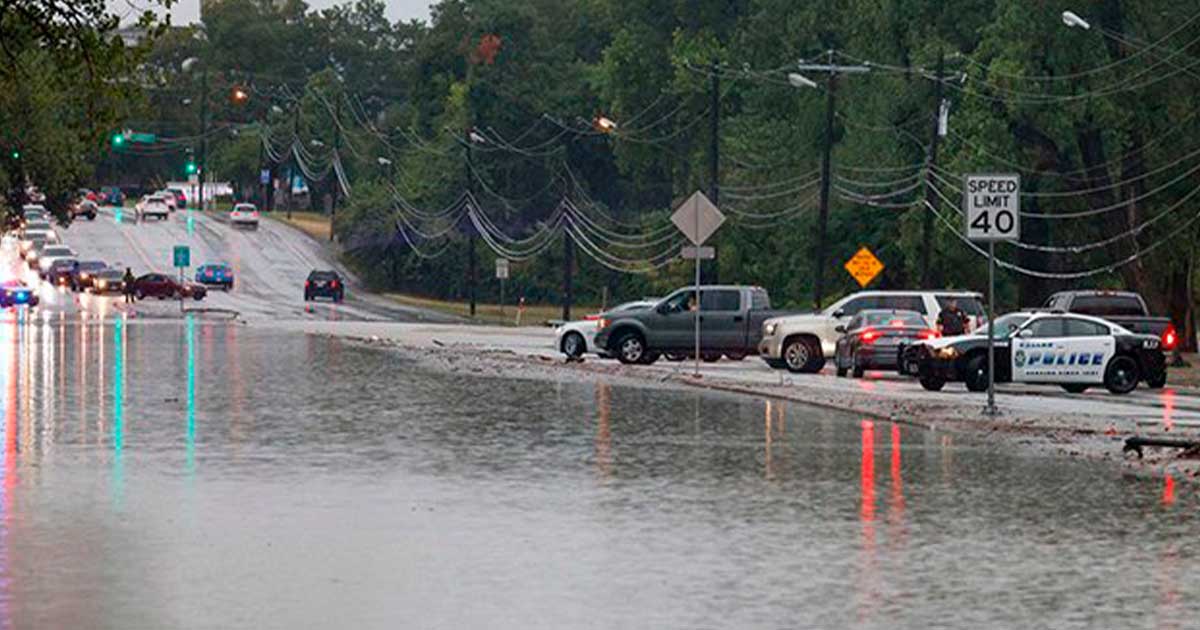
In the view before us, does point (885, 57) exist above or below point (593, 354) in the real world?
above

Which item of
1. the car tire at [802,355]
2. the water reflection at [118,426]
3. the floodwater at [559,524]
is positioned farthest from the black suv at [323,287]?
the floodwater at [559,524]

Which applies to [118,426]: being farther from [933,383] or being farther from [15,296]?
[15,296]

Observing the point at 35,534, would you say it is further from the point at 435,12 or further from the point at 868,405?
the point at 435,12

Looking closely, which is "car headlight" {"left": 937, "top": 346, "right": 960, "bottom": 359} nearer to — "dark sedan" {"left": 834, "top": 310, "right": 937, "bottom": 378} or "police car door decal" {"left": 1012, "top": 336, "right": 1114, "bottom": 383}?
"police car door decal" {"left": 1012, "top": 336, "right": 1114, "bottom": 383}

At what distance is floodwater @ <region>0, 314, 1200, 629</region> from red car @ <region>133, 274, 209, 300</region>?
74887mm

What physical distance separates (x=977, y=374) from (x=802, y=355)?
7.94 metres

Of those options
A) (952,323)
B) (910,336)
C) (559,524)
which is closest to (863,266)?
(952,323)

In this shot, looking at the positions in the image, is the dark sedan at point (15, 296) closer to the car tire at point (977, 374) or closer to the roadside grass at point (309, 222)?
the roadside grass at point (309, 222)

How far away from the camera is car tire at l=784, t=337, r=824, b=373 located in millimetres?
44062

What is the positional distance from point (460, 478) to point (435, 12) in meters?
141

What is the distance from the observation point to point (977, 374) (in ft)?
120

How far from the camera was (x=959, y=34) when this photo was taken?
265 ft

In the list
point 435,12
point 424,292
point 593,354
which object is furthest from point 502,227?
point 593,354

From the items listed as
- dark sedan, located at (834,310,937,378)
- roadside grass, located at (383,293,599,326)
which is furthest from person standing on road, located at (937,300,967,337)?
roadside grass, located at (383,293,599,326)
